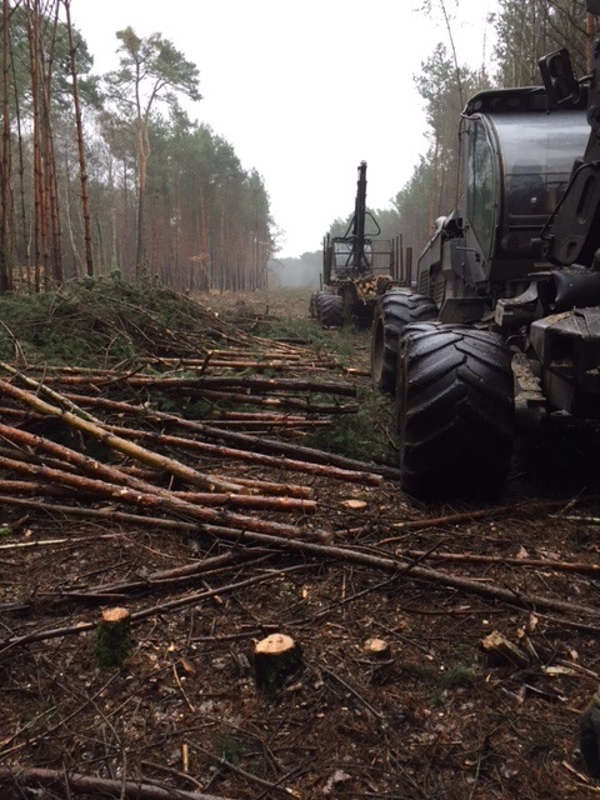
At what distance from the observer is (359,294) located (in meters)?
15.2

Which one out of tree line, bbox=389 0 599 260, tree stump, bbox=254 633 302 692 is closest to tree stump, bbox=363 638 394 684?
tree stump, bbox=254 633 302 692

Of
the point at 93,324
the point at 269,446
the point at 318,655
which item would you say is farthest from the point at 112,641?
the point at 93,324

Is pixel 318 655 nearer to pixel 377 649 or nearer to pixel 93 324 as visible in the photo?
pixel 377 649

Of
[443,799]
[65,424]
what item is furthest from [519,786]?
[65,424]

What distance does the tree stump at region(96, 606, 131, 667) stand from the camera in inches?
93.6

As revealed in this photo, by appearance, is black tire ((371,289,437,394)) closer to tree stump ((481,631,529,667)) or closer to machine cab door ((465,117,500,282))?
machine cab door ((465,117,500,282))

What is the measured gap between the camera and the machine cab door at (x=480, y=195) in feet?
16.9

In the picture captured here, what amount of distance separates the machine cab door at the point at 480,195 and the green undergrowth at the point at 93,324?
3553 mm

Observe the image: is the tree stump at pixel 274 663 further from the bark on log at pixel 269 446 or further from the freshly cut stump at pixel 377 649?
the bark on log at pixel 269 446

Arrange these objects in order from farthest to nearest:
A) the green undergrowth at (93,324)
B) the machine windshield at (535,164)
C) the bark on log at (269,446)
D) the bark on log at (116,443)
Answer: the green undergrowth at (93,324)
the machine windshield at (535,164)
the bark on log at (269,446)
the bark on log at (116,443)

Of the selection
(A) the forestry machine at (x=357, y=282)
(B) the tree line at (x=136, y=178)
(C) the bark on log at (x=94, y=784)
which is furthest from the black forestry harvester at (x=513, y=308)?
(B) the tree line at (x=136, y=178)

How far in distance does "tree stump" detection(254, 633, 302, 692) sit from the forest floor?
4cm

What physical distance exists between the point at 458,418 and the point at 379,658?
1.58m

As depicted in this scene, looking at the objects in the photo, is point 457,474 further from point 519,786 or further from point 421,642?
point 519,786
